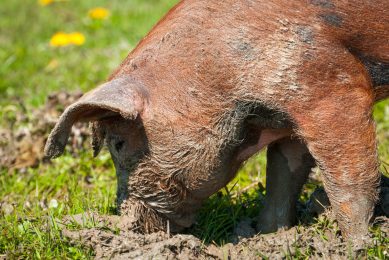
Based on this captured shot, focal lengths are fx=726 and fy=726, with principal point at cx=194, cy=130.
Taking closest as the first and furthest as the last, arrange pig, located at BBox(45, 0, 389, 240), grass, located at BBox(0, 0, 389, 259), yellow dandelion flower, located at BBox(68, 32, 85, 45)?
pig, located at BBox(45, 0, 389, 240), grass, located at BBox(0, 0, 389, 259), yellow dandelion flower, located at BBox(68, 32, 85, 45)

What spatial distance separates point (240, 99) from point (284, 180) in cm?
87

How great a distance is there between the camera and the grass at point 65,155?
4.42 metres

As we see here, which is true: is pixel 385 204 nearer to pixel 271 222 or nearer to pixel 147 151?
pixel 271 222

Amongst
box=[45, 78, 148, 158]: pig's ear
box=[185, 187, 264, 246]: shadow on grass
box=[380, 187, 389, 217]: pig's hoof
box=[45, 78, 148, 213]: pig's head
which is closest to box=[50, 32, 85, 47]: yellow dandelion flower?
box=[185, 187, 264, 246]: shadow on grass

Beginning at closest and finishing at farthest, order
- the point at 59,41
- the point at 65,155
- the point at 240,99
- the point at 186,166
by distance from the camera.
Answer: the point at 240,99 < the point at 186,166 < the point at 65,155 < the point at 59,41

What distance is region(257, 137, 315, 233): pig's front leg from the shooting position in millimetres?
4500

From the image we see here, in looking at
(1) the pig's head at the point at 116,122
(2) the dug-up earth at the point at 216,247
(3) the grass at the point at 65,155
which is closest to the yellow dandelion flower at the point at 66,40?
(3) the grass at the point at 65,155

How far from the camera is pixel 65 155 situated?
19.8 feet

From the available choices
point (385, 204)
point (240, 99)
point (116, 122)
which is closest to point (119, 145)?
point (116, 122)

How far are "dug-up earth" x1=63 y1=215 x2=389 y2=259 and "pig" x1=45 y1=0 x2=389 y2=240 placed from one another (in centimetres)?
14

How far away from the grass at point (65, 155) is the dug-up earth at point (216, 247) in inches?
2.8

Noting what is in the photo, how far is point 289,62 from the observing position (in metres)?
3.78

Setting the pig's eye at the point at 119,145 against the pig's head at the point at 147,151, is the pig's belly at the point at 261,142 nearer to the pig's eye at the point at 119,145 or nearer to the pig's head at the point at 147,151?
the pig's head at the point at 147,151

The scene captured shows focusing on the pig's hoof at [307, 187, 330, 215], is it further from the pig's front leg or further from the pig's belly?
the pig's belly
